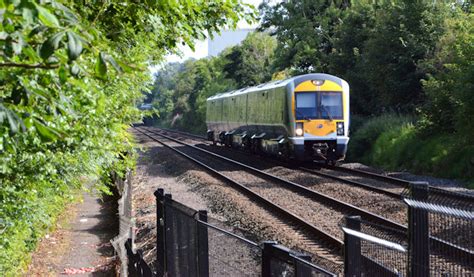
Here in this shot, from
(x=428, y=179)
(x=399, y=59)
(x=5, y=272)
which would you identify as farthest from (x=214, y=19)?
(x=399, y=59)

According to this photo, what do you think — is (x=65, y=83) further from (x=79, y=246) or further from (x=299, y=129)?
(x=299, y=129)

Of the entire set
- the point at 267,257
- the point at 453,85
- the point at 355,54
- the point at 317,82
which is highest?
the point at 355,54

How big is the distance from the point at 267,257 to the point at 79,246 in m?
10.7

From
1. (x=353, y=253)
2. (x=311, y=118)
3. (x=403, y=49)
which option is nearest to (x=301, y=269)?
(x=353, y=253)

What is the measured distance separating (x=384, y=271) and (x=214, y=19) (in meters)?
4.05

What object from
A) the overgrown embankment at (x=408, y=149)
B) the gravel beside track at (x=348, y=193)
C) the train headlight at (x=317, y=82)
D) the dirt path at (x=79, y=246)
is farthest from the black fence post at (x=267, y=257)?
the train headlight at (x=317, y=82)

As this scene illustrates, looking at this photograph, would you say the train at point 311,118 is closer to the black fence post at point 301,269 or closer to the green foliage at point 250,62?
the black fence post at point 301,269

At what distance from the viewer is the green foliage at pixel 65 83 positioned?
2625 mm

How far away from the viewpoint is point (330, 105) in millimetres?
23438

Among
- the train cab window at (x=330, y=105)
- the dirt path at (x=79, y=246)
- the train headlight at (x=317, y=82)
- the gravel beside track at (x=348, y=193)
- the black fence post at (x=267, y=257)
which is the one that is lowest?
the dirt path at (x=79, y=246)

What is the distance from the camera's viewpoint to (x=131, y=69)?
293 centimetres

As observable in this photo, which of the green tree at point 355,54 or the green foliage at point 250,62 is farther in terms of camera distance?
the green foliage at point 250,62

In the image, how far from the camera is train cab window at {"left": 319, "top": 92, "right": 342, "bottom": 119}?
76.5ft

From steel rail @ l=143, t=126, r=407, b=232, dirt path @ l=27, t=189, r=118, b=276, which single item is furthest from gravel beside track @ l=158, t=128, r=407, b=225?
dirt path @ l=27, t=189, r=118, b=276
